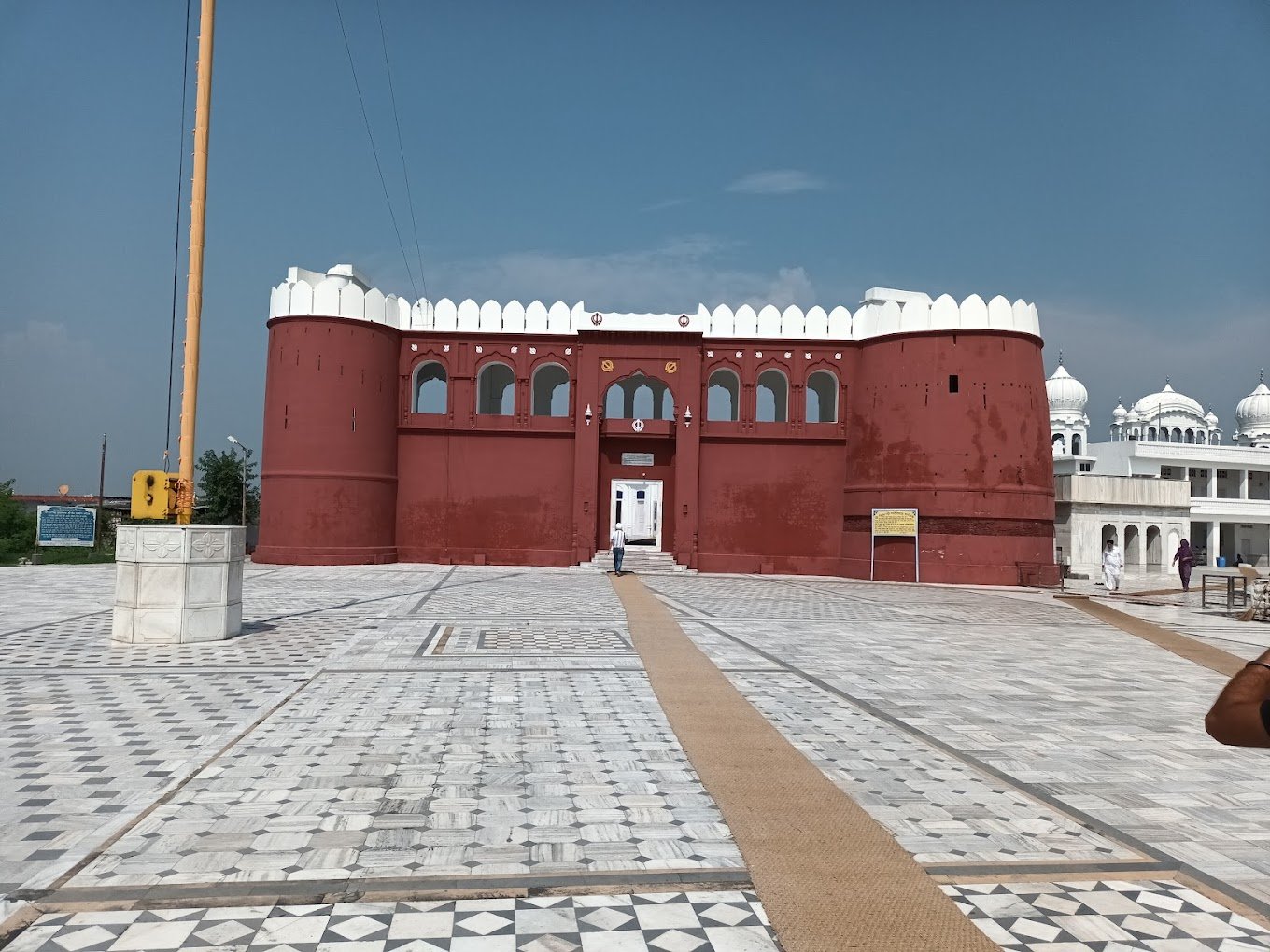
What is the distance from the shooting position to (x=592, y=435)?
23.6 m

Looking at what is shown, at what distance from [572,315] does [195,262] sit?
14361mm

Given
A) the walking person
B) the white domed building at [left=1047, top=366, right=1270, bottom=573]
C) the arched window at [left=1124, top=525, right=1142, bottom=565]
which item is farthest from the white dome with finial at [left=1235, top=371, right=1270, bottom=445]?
the walking person

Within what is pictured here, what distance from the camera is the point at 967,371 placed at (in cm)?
2206

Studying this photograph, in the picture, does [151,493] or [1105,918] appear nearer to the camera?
[1105,918]

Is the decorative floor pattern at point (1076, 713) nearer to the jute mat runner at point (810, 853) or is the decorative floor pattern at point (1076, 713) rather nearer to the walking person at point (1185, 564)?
the jute mat runner at point (810, 853)

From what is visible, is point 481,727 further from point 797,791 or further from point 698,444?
point 698,444

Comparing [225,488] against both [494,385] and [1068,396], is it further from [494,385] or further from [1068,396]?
[1068,396]

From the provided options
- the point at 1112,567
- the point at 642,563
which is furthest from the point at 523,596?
the point at 1112,567

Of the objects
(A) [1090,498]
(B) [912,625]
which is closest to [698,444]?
(B) [912,625]

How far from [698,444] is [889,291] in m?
6.20

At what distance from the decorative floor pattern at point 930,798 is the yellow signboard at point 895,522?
15764 millimetres

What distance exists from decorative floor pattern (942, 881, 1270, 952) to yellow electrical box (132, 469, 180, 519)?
891cm

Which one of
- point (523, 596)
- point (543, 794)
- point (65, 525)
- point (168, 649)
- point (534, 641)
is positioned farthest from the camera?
point (65, 525)

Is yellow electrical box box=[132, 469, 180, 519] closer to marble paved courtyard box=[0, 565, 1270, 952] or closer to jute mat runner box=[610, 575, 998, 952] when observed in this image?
marble paved courtyard box=[0, 565, 1270, 952]
